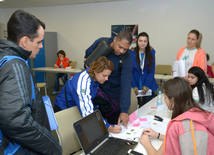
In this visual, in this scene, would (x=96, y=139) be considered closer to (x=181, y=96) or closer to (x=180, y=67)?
(x=181, y=96)

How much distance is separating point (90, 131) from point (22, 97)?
0.64 metres

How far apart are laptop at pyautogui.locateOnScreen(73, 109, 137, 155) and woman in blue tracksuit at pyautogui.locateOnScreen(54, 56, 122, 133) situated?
3.8 inches


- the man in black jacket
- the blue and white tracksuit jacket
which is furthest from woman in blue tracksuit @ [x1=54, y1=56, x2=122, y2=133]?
the man in black jacket

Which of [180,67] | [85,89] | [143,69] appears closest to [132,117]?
[85,89]

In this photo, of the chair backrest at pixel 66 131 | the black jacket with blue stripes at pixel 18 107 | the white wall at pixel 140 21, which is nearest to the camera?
the black jacket with blue stripes at pixel 18 107

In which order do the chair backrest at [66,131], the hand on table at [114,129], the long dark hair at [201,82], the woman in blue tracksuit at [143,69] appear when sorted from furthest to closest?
the woman in blue tracksuit at [143,69], the long dark hair at [201,82], the hand on table at [114,129], the chair backrest at [66,131]

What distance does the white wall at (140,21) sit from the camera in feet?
17.0

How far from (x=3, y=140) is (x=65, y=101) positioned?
2.84 ft

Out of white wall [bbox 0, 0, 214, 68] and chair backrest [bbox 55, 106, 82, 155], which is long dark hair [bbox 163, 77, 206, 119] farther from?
white wall [bbox 0, 0, 214, 68]

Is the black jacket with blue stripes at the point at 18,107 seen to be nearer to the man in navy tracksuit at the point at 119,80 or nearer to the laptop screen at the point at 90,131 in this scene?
the laptop screen at the point at 90,131

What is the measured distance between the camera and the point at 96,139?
1307mm

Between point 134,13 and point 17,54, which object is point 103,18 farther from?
point 17,54

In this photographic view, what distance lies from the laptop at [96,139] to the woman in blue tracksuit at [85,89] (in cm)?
10

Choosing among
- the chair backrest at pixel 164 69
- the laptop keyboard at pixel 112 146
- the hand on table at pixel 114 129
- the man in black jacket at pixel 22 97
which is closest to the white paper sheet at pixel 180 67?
the hand on table at pixel 114 129
